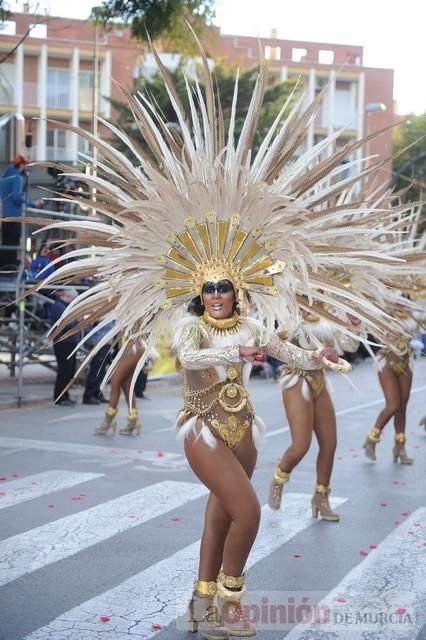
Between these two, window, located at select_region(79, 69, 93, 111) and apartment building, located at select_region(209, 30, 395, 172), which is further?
apartment building, located at select_region(209, 30, 395, 172)

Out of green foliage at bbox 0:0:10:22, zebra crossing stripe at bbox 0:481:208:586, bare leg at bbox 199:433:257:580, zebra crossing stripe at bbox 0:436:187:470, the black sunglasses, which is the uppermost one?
green foliage at bbox 0:0:10:22

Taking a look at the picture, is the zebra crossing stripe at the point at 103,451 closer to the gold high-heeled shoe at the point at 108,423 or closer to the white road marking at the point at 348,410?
the gold high-heeled shoe at the point at 108,423

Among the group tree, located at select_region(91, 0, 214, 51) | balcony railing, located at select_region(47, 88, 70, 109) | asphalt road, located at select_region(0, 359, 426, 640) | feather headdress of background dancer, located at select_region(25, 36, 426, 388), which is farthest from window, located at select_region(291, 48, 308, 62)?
feather headdress of background dancer, located at select_region(25, 36, 426, 388)

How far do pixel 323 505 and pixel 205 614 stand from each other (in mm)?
2634

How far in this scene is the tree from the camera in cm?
1819

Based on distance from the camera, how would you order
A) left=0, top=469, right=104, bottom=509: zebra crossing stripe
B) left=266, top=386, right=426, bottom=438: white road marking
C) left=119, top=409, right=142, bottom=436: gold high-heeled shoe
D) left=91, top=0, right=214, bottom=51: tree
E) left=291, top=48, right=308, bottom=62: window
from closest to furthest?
left=0, top=469, right=104, bottom=509: zebra crossing stripe < left=119, top=409, right=142, bottom=436: gold high-heeled shoe < left=266, top=386, right=426, bottom=438: white road marking < left=91, top=0, right=214, bottom=51: tree < left=291, top=48, right=308, bottom=62: window

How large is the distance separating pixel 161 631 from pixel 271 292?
71.3 inches

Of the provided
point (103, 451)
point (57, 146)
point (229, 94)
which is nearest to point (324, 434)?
point (103, 451)

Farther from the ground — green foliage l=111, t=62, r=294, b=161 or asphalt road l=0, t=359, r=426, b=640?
green foliage l=111, t=62, r=294, b=161

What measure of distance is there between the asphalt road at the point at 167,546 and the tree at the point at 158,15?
1017cm

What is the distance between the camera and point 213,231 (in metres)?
4.95

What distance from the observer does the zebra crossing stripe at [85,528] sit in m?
5.93

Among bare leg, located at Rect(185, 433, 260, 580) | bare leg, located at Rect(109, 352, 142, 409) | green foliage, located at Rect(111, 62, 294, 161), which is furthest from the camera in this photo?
green foliage, located at Rect(111, 62, 294, 161)

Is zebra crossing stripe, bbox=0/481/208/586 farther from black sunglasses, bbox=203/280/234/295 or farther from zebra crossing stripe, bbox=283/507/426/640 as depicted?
black sunglasses, bbox=203/280/234/295
